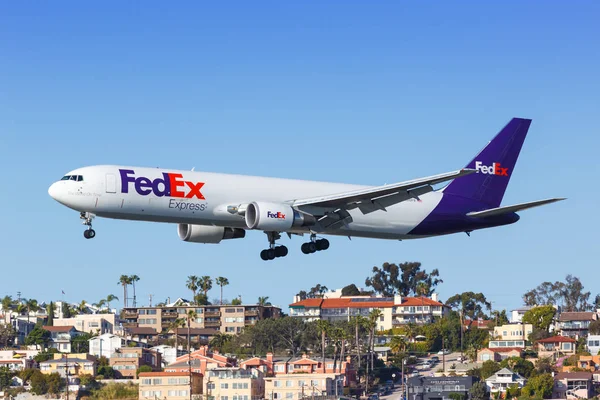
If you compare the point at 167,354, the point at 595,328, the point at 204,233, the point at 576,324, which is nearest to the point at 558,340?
the point at 595,328

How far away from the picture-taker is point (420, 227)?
63.8 meters

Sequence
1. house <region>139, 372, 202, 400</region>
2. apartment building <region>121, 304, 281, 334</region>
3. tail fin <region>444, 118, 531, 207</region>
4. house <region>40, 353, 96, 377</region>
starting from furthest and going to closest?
apartment building <region>121, 304, 281, 334</region>
house <region>40, 353, 96, 377</region>
house <region>139, 372, 202, 400</region>
tail fin <region>444, 118, 531, 207</region>

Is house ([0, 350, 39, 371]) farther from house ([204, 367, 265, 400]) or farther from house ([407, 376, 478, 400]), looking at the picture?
house ([407, 376, 478, 400])

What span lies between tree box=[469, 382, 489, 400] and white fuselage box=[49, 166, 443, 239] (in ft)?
225

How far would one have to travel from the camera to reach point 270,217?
57.8 meters

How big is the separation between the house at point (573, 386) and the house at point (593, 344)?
100 ft

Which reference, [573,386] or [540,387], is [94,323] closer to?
[540,387]

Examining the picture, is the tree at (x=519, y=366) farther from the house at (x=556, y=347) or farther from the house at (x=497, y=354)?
the house at (x=556, y=347)

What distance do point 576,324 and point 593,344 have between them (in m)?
24.0

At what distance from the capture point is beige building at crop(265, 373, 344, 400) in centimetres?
12206

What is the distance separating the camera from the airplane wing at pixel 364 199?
57281 millimetres

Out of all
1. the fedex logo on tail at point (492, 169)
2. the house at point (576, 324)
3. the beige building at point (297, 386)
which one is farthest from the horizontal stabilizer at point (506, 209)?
the house at point (576, 324)

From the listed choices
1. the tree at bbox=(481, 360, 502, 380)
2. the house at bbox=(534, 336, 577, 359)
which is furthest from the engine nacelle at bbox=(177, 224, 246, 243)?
the house at bbox=(534, 336, 577, 359)

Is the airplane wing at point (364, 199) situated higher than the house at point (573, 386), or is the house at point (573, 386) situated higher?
the airplane wing at point (364, 199)
